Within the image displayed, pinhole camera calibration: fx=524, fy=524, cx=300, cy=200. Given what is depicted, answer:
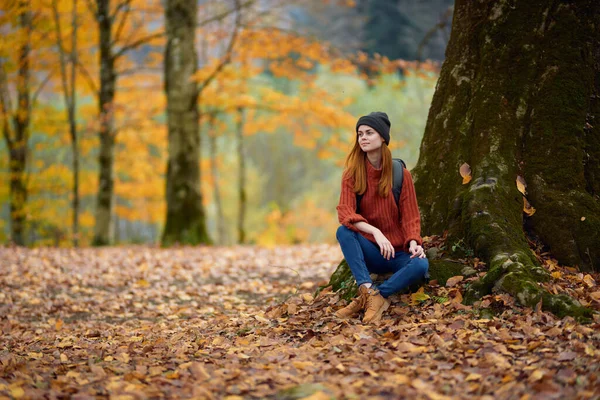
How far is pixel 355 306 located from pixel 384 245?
0.54 metres

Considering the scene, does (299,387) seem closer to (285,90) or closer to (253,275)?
(253,275)

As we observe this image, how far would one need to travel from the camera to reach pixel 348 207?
14.2ft

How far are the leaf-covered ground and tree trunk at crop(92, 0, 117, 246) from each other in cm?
770

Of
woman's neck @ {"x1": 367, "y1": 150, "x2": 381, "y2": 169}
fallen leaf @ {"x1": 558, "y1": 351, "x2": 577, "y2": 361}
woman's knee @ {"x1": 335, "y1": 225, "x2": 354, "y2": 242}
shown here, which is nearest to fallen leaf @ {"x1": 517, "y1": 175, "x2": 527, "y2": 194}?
woman's neck @ {"x1": 367, "y1": 150, "x2": 381, "y2": 169}

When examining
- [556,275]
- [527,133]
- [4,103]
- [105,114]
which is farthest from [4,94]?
[556,275]

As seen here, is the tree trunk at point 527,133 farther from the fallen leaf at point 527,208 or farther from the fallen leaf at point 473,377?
the fallen leaf at point 473,377

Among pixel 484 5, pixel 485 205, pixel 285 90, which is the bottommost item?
pixel 485 205

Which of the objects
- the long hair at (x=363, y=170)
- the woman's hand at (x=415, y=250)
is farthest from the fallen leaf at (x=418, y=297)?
the long hair at (x=363, y=170)

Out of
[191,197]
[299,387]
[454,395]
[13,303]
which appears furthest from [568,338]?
[191,197]

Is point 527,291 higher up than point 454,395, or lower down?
higher up

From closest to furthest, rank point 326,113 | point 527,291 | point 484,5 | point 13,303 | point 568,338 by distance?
point 568,338 → point 527,291 → point 484,5 → point 13,303 → point 326,113

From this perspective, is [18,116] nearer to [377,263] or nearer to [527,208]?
[377,263]

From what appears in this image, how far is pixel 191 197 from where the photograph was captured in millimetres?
11562

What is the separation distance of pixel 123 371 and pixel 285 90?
24.1 metres
